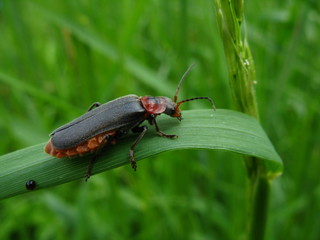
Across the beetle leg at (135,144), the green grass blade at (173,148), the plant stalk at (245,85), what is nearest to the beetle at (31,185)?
the green grass blade at (173,148)

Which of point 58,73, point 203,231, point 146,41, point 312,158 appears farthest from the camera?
point 58,73

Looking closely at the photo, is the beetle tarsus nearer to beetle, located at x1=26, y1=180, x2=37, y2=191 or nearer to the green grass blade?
the green grass blade

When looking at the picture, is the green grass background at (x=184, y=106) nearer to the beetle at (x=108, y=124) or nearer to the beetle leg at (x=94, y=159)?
the beetle at (x=108, y=124)

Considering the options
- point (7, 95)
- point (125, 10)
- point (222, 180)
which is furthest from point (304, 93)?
point (7, 95)

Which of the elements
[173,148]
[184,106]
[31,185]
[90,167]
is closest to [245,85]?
[173,148]

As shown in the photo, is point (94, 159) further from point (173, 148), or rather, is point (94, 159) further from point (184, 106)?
point (184, 106)

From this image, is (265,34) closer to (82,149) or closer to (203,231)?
(203,231)
